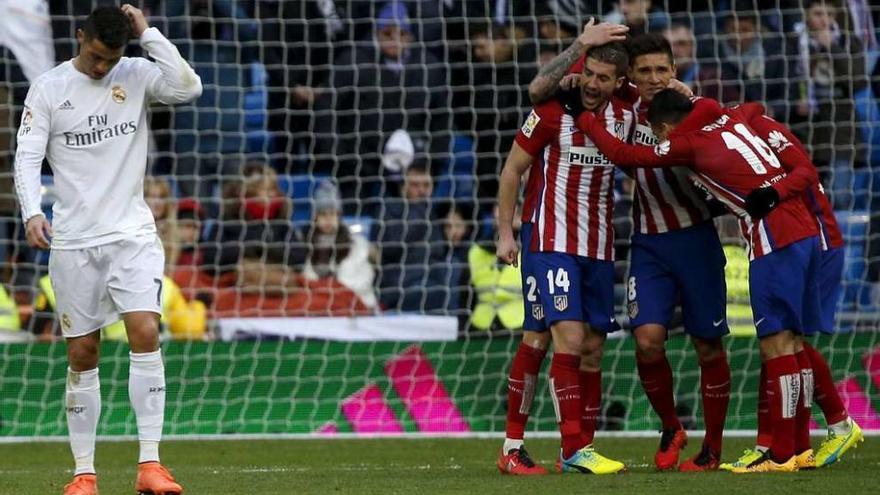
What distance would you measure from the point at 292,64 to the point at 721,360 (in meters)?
6.21

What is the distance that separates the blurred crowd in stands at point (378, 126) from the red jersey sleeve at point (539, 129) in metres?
3.73

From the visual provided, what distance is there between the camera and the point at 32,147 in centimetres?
620

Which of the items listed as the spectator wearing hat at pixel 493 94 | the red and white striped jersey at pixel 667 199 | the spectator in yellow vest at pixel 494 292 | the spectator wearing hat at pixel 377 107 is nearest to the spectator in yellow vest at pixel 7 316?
the spectator wearing hat at pixel 377 107

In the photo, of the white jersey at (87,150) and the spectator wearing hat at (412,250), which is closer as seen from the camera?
the white jersey at (87,150)

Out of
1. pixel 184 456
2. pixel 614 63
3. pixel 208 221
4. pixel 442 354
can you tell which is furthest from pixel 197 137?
pixel 614 63

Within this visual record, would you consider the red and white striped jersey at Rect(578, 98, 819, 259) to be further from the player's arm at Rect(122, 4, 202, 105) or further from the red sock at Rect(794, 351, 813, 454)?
the player's arm at Rect(122, 4, 202, 105)

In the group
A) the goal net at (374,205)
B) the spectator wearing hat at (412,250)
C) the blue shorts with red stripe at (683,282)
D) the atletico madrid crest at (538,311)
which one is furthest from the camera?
the spectator wearing hat at (412,250)

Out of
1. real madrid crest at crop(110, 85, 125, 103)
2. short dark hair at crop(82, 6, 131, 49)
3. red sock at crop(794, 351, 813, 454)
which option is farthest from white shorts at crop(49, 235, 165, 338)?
red sock at crop(794, 351, 813, 454)

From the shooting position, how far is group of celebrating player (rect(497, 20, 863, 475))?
693 cm

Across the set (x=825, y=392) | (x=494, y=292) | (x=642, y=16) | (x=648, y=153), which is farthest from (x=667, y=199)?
(x=642, y=16)

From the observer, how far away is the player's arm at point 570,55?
7047 millimetres

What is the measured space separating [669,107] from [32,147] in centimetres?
272

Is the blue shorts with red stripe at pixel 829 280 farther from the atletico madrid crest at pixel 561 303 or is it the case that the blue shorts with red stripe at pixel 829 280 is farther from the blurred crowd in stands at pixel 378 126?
the blurred crowd in stands at pixel 378 126

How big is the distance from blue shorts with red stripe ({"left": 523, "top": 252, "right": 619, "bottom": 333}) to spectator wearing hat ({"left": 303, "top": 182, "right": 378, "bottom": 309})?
14.4 feet
